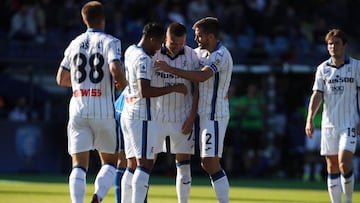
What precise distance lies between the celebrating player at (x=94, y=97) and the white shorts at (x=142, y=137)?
0.87 ft

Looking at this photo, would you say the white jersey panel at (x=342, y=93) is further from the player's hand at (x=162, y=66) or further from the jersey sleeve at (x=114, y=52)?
the jersey sleeve at (x=114, y=52)

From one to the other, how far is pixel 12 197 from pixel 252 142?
10197 mm

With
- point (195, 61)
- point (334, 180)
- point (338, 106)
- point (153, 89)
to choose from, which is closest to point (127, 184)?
point (153, 89)

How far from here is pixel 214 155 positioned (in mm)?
13320

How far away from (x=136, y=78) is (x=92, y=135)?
0.91 meters

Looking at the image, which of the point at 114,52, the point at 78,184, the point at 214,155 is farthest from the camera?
the point at 214,155

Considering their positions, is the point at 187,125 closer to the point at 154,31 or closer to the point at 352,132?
the point at 154,31

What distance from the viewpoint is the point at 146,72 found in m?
12.8

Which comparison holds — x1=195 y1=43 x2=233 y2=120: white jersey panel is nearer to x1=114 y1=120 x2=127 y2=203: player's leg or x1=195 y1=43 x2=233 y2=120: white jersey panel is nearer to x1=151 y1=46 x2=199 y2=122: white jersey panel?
x1=151 y1=46 x2=199 y2=122: white jersey panel

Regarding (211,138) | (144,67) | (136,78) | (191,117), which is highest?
(144,67)

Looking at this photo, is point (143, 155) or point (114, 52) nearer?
point (114, 52)

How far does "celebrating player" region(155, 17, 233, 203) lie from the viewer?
13.3 metres

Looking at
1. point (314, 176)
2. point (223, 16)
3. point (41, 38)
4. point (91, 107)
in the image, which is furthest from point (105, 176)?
point (223, 16)

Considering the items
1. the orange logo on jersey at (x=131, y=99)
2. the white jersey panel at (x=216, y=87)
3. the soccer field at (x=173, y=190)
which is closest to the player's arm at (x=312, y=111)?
the white jersey panel at (x=216, y=87)
